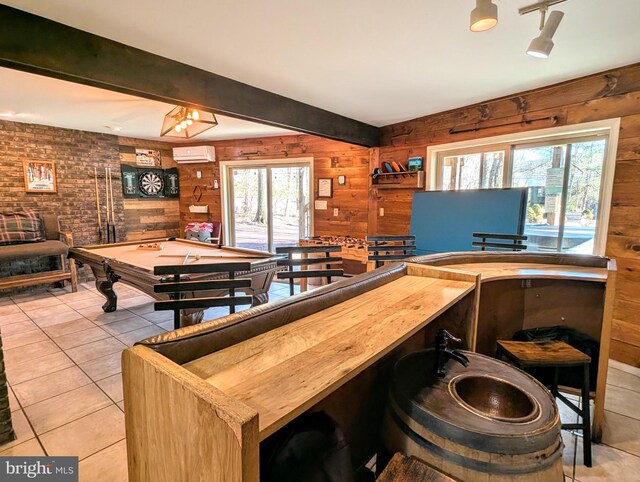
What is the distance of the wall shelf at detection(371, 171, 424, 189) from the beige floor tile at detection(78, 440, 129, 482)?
13.3 ft

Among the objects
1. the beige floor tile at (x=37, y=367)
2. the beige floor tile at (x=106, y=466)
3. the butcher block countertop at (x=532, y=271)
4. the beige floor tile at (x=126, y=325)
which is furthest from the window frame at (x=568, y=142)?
the beige floor tile at (x=37, y=367)

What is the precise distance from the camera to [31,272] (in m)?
4.98

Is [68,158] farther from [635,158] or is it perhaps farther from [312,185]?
[635,158]

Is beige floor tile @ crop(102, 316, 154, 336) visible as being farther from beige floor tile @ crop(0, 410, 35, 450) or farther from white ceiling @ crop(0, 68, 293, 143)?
white ceiling @ crop(0, 68, 293, 143)

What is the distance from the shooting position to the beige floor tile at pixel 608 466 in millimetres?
1651

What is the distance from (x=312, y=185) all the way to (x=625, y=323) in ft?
13.9

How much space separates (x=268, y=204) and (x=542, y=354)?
200 inches

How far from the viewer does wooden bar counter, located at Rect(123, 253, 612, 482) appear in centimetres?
58

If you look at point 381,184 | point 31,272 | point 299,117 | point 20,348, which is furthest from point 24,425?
point 381,184

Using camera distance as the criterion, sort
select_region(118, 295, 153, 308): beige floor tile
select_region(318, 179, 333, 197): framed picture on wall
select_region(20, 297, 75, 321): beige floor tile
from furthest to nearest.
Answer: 1. select_region(318, 179, 333, 197): framed picture on wall
2. select_region(118, 295, 153, 308): beige floor tile
3. select_region(20, 297, 75, 321): beige floor tile

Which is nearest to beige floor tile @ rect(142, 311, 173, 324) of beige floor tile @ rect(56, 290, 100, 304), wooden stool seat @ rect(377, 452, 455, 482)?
beige floor tile @ rect(56, 290, 100, 304)

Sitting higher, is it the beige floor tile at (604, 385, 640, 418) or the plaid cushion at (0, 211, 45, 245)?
the plaid cushion at (0, 211, 45, 245)

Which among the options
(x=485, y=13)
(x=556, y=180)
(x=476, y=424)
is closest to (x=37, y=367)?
(x=476, y=424)

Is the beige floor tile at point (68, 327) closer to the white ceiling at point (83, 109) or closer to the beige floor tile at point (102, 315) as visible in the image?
the beige floor tile at point (102, 315)
